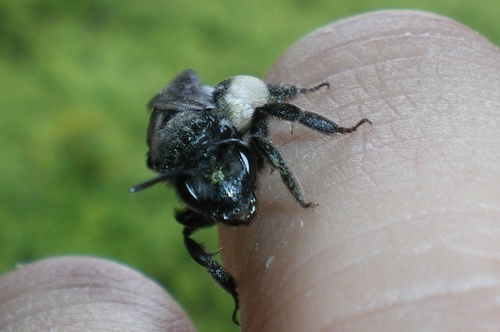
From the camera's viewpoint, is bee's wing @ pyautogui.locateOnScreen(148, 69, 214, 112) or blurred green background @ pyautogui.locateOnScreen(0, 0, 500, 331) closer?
bee's wing @ pyautogui.locateOnScreen(148, 69, 214, 112)

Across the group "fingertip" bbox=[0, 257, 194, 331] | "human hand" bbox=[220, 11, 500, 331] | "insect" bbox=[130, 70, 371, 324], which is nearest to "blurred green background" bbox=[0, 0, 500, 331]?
"fingertip" bbox=[0, 257, 194, 331]

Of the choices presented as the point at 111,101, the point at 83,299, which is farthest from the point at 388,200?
the point at 111,101

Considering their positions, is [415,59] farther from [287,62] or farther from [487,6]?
[487,6]

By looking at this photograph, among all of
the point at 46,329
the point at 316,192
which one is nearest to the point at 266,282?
the point at 316,192

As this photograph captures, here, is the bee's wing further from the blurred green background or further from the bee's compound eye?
the blurred green background

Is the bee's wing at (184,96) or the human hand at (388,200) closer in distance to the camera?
the human hand at (388,200)

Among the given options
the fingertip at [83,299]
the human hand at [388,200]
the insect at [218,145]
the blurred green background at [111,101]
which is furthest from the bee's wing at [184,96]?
the blurred green background at [111,101]

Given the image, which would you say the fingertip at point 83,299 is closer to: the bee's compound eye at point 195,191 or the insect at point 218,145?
the insect at point 218,145
